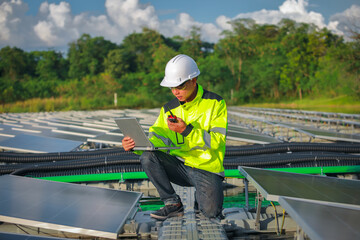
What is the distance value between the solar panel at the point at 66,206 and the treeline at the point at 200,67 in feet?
79.4

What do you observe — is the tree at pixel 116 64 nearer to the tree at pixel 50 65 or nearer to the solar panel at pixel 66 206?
the tree at pixel 50 65

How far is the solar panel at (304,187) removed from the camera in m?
2.20

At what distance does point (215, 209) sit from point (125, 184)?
1.98 m

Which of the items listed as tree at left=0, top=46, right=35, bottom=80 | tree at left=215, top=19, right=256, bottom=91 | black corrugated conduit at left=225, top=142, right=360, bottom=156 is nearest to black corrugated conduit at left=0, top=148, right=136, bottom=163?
black corrugated conduit at left=225, top=142, right=360, bottom=156

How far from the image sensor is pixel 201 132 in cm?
266

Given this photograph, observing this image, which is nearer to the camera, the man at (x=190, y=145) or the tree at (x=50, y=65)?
the man at (x=190, y=145)

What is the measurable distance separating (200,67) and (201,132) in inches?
1231

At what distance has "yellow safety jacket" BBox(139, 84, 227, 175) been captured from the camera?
108 inches

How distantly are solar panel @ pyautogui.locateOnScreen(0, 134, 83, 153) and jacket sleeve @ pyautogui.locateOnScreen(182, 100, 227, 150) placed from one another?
371 cm

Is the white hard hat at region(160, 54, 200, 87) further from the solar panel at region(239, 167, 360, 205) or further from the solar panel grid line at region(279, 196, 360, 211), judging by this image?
the solar panel grid line at region(279, 196, 360, 211)

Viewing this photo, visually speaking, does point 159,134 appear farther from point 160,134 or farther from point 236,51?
point 236,51

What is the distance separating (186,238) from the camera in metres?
2.40

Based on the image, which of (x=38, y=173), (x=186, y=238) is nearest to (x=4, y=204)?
(x=186, y=238)

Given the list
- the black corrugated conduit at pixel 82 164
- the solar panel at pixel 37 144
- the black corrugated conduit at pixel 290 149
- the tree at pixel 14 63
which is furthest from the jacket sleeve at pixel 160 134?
the tree at pixel 14 63
